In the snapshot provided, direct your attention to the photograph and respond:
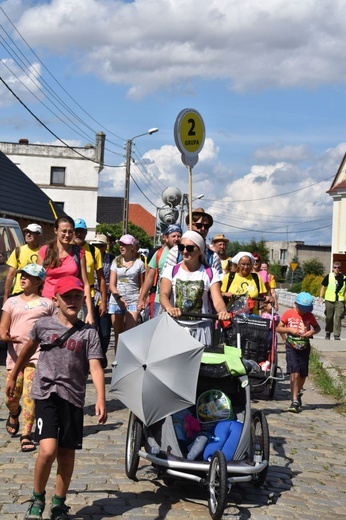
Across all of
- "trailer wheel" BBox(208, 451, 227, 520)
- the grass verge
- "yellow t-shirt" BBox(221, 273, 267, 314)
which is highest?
"yellow t-shirt" BBox(221, 273, 267, 314)

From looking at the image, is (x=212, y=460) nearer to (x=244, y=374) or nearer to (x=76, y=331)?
(x=244, y=374)

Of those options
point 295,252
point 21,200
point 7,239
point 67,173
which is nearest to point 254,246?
point 295,252

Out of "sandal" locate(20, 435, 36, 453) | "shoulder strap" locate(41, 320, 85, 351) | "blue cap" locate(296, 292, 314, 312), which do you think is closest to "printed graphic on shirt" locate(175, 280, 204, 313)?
"sandal" locate(20, 435, 36, 453)

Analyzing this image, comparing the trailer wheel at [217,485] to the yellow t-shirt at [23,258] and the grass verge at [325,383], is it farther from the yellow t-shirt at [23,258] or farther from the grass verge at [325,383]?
the yellow t-shirt at [23,258]

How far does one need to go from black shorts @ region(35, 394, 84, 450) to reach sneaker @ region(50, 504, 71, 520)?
1.15ft

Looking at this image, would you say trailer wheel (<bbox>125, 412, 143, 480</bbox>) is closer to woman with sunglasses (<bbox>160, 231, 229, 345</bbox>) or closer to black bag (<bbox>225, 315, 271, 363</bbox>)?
woman with sunglasses (<bbox>160, 231, 229, 345</bbox>)

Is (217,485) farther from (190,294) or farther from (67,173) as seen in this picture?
(67,173)

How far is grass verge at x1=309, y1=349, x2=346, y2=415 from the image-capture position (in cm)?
1167

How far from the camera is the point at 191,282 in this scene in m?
7.75

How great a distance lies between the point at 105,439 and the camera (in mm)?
8164

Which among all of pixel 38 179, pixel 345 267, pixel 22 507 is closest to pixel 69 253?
pixel 22 507

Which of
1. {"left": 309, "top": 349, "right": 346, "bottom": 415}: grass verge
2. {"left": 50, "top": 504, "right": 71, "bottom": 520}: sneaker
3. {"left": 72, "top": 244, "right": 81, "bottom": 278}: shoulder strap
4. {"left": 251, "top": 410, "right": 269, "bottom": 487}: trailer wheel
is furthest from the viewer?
{"left": 309, "top": 349, "right": 346, "bottom": 415}: grass verge

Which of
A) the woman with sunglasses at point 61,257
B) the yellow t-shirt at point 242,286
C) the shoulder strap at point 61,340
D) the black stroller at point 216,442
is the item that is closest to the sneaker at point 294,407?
the yellow t-shirt at point 242,286

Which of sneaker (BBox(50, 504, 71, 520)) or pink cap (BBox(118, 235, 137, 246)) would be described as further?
pink cap (BBox(118, 235, 137, 246))
